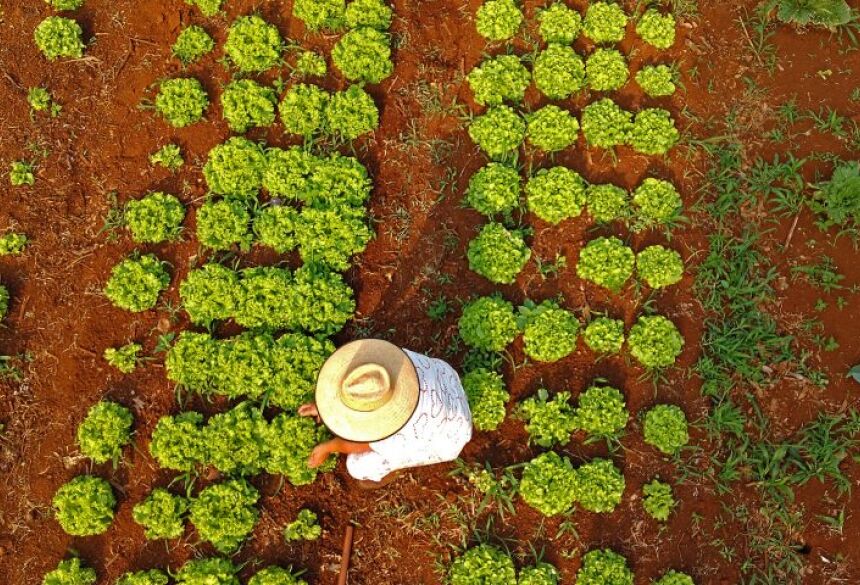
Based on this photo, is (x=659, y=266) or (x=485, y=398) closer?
(x=485, y=398)

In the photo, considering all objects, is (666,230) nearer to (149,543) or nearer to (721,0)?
(721,0)

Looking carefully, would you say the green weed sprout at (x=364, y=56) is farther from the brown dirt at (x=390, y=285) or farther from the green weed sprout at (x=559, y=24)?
the green weed sprout at (x=559, y=24)

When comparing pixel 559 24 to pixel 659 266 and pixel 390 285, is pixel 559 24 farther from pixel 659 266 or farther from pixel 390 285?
pixel 390 285

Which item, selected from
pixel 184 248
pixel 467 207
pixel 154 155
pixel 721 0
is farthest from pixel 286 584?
pixel 721 0

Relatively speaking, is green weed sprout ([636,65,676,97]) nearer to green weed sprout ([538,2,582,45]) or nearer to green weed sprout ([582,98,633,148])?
green weed sprout ([582,98,633,148])

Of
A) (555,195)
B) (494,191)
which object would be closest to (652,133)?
(555,195)

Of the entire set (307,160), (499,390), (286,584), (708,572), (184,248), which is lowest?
(708,572)
